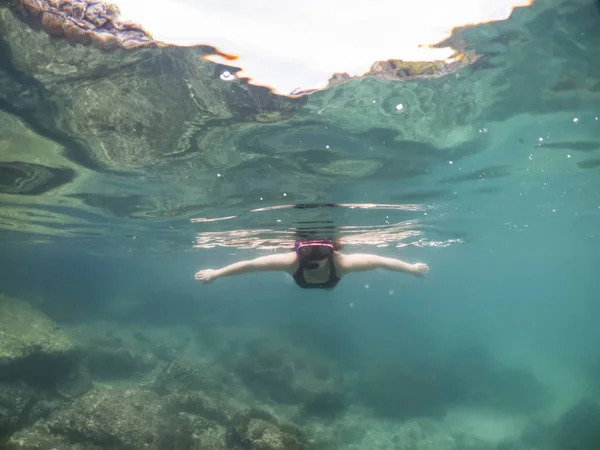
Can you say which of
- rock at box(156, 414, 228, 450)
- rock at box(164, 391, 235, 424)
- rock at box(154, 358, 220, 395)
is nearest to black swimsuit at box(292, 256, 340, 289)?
rock at box(156, 414, 228, 450)

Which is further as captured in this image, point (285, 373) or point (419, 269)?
point (285, 373)

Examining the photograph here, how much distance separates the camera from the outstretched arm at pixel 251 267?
7.71m

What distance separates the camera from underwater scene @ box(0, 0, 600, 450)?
8.05 meters

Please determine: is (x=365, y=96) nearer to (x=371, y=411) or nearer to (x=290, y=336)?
(x=371, y=411)

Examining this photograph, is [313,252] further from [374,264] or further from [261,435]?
[261,435]

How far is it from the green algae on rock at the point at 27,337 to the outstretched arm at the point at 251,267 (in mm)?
17815

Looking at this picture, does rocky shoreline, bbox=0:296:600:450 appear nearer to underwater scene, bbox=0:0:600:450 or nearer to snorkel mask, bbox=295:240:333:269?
underwater scene, bbox=0:0:600:450

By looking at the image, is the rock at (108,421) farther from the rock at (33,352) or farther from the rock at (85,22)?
the rock at (85,22)

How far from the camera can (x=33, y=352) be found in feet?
66.4

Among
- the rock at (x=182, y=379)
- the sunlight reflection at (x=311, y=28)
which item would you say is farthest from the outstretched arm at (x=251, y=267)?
the rock at (x=182, y=379)

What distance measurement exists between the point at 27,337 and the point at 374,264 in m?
21.6

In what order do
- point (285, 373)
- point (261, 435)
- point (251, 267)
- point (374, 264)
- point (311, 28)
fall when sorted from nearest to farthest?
point (311, 28) → point (251, 267) → point (374, 264) → point (261, 435) → point (285, 373)

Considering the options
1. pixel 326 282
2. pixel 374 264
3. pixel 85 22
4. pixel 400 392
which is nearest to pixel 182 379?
pixel 400 392

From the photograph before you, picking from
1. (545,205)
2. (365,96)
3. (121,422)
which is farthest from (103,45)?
(545,205)
